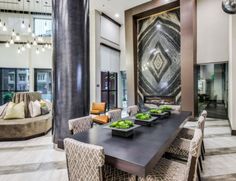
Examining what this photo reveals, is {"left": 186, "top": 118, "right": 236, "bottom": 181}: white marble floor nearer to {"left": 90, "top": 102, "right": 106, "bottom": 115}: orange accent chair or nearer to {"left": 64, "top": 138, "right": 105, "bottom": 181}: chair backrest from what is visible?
{"left": 64, "top": 138, "right": 105, "bottom": 181}: chair backrest

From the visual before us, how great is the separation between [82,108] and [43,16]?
7.49 meters

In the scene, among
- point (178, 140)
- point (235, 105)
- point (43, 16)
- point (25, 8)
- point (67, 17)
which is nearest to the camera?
point (178, 140)

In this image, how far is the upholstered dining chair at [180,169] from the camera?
1.45 meters

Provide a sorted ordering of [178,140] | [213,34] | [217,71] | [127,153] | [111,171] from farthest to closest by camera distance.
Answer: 1. [217,71]
2. [213,34]
3. [178,140]
4. [111,171]
5. [127,153]

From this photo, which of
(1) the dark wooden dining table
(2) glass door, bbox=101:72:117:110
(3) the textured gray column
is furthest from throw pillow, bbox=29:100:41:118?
(2) glass door, bbox=101:72:117:110

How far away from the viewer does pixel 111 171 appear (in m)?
1.72

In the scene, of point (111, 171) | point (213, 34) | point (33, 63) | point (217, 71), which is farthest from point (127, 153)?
point (33, 63)

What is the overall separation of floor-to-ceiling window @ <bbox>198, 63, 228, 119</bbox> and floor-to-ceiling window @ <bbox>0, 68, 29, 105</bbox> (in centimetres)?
864

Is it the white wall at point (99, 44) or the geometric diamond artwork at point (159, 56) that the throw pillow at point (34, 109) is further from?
the geometric diamond artwork at point (159, 56)

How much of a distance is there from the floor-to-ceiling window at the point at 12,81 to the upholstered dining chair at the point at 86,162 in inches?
340

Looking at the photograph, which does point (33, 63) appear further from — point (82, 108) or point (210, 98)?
point (210, 98)

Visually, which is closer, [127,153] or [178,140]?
[127,153]

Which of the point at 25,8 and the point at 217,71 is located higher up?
the point at 25,8

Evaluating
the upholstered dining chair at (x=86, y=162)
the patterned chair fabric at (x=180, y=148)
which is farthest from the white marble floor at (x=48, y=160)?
A: the upholstered dining chair at (x=86, y=162)
